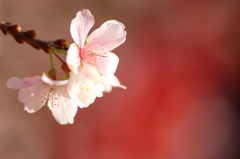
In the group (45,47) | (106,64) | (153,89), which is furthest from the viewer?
(153,89)

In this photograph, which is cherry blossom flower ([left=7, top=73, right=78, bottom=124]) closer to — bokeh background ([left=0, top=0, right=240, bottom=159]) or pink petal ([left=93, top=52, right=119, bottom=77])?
pink petal ([left=93, top=52, right=119, bottom=77])

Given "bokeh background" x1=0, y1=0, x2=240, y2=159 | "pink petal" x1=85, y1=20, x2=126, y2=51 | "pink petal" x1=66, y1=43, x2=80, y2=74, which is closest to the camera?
"pink petal" x1=66, y1=43, x2=80, y2=74

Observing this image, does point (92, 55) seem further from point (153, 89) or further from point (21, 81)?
point (153, 89)

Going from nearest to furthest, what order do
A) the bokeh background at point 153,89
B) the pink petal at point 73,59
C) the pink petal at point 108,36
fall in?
the pink petal at point 73,59, the pink petal at point 108,36, the bokeh background at point 153,89

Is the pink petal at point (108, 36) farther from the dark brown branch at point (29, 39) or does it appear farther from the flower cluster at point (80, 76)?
the dark brown branch at point (29, 39)

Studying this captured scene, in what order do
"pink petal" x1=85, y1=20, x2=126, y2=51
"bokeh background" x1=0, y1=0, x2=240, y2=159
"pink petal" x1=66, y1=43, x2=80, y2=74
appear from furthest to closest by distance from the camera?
→ "bokeh background" x1=0, y1=0, x2=240, y2=159 < "pink petal" x1=85, y1=20, x2=126, y2=51 < "pink petal" x1=66, y1=43, x2=80, y2=74

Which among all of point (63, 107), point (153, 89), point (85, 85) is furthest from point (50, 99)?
point (153, 89)

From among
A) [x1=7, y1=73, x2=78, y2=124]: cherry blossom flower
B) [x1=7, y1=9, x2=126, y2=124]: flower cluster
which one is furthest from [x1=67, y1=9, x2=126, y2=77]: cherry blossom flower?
[x1=7, y1=73, x2=78, y2=124]: cherry blossom flower

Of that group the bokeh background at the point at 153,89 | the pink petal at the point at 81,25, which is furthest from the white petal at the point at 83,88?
the bokeh background at the point at 153,89

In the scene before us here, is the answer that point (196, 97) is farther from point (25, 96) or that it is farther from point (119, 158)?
point (25, 96)
